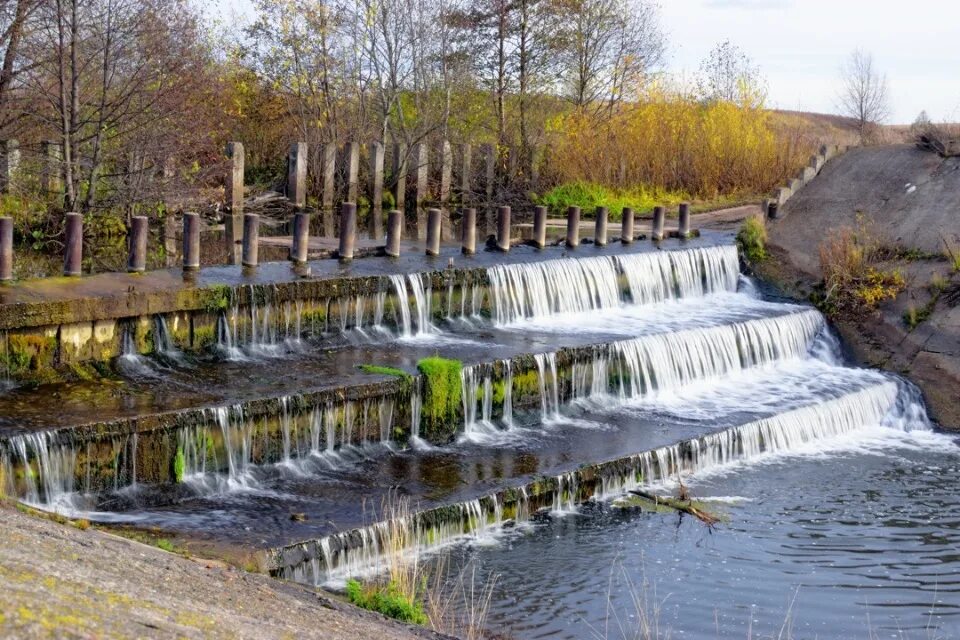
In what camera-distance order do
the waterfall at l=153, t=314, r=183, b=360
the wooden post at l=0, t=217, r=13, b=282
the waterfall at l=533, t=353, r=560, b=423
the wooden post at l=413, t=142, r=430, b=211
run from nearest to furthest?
the wooden post at l=0, t=217, r=13, b=282 < the waterfall at l=153, t=314, r=183, b=360 < the waterfall at l=533, t=353, r=560, b=423 < the wooden post at l=413, t=142, r=430, b=211

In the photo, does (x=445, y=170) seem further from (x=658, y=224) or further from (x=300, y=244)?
(x=300, y=244)

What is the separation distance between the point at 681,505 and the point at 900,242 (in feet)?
38.7

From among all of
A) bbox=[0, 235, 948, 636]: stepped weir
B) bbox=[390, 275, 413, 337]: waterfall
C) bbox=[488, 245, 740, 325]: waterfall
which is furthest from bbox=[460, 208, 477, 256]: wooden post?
bbox=[390, 275, 413, 337]: waterfall

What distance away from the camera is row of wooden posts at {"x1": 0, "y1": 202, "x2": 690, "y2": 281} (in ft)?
52.9

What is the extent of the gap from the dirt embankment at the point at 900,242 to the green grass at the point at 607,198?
4688mm

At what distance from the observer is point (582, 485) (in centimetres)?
1347

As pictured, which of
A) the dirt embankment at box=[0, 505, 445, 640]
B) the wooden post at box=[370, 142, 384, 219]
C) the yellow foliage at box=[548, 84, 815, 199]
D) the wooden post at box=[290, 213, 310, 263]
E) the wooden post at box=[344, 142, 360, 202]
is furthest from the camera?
the wooden post at box=[370, 142, 384, 219]

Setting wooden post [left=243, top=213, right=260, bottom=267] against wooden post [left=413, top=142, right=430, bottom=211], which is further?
wooden post [left=413, top=142, right=430, bottom=211]

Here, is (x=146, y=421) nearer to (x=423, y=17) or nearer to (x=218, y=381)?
(x=218, y=381)

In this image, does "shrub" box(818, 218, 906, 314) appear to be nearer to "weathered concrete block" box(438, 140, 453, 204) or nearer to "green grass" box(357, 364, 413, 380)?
"green grass" box(357, 364, 413, 380)

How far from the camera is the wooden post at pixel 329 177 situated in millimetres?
31844

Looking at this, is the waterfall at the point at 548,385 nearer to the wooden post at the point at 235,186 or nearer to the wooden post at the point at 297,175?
the wooden post at the point at 235,186

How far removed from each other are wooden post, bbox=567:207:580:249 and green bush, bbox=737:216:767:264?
11.6 feet

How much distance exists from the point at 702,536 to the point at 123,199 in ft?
44.1
